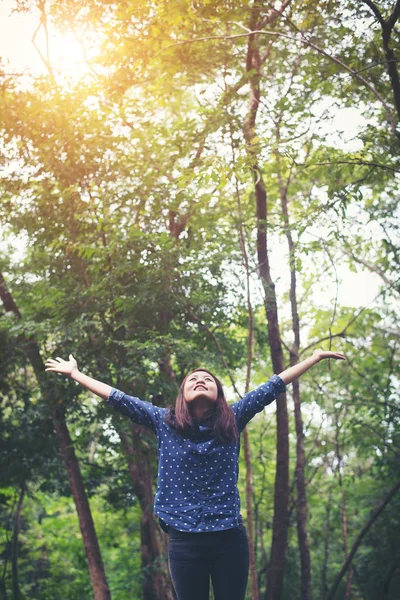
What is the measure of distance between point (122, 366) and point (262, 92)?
344 cm

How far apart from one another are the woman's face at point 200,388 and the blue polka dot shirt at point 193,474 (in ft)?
0.37

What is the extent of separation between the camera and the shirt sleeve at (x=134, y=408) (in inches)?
94.3

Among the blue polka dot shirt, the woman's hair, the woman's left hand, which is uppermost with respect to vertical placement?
the woman's left hand

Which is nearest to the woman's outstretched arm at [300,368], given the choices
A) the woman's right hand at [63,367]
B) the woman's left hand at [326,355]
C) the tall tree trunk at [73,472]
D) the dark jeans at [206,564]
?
the woman's left hand at [326,355]

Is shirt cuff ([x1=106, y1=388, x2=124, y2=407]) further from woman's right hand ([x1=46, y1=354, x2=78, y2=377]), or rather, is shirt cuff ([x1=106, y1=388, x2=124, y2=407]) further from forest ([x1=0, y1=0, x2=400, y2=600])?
forest ([x1=0, y1=0, x2=400, y2=600])

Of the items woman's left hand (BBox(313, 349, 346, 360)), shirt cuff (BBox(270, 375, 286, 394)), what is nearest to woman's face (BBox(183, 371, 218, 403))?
shirt cuff (BBox(270, 375, 286, 394))

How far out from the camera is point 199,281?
6.51 metres

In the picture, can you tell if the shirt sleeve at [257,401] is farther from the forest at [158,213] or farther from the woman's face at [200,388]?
the forest at [158,213]

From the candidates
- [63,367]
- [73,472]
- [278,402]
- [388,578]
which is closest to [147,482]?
[73,472]

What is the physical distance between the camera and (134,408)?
2.42 metres

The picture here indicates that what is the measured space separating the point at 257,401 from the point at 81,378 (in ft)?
2.62

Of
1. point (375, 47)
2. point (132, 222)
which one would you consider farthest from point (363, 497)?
point (375, 47)

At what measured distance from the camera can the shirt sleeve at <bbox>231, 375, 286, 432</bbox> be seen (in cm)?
245

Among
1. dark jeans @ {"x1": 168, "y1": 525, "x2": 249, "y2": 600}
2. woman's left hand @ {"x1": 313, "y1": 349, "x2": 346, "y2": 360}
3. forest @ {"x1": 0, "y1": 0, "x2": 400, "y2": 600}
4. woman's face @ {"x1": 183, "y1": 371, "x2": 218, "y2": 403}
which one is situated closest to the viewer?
dark jeans @ {"x1": 168, "y1": 525, "x2": 249, "y2": 600}
